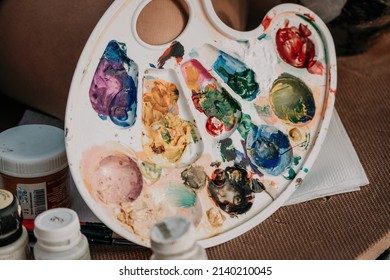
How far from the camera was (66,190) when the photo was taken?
38.0 inches

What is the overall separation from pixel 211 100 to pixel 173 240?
30cm

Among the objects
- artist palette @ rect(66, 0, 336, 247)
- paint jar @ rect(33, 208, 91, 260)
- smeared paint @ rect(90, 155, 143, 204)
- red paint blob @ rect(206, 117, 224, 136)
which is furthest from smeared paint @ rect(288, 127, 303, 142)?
paint jar @ rect(33, 208, 91, 260)

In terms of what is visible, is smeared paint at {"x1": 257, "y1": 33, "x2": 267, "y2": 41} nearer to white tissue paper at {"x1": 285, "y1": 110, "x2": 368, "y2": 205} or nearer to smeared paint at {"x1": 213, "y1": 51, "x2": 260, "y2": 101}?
smeared paint at {"x1": 213, "y1": 51, "x2": 260, "y2": 101}

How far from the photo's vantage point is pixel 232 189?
36.9 inches

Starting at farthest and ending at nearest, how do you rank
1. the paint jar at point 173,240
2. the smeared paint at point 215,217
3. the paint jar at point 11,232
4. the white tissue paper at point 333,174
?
the white tissue paper at point 333,174 < the smeared paint at point 215,217 < the paint jar at point 11,232 < the paint jar at point 173,240

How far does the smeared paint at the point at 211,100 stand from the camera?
94cm

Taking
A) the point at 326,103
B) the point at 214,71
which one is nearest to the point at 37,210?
the point at 214,71

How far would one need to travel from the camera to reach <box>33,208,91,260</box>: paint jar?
2.60 ft

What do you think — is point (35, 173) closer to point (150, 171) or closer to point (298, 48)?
point (150, 171)

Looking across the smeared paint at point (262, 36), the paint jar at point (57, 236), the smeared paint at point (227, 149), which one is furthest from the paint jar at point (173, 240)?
the smeared paint at point (262, 36)

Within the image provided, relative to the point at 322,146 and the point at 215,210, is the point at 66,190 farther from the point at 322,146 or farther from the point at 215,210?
the point at 322,146

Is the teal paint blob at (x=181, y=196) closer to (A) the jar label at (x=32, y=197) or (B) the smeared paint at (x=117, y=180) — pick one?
(B) the smeared paint at (x=117, y=180)

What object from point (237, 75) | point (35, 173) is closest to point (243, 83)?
point (237, 75)

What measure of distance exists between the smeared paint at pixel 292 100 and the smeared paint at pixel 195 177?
142 mm
